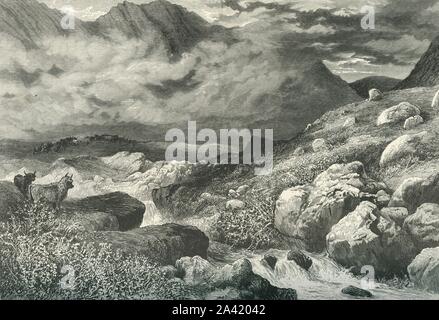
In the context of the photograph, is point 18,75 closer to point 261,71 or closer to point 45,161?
point 45,161

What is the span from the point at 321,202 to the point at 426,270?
2.20 m

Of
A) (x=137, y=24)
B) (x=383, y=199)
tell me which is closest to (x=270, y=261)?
(x=383, y=199)

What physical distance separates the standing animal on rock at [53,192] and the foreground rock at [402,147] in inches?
237

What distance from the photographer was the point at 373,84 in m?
12.2

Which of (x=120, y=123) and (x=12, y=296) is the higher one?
(x=120, y=123)

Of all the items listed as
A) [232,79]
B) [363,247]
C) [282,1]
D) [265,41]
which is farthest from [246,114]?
[363,247]

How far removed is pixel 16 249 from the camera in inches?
447

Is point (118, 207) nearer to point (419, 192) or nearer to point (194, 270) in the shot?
point (194, 270)

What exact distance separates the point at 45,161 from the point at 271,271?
4.87 metres

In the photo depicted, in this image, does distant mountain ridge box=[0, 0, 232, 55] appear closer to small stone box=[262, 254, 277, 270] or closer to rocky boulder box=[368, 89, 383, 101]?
rocky boulder box=[368, 89, 383, 101]

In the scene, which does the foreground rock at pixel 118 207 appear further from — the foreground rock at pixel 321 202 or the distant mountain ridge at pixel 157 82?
the foreground rock at pixel 321 202

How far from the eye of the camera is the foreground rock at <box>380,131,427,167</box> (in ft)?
38.0

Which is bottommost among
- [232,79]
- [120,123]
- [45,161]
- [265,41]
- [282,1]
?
[45,161]

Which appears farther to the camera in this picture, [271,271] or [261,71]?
[261,71]
